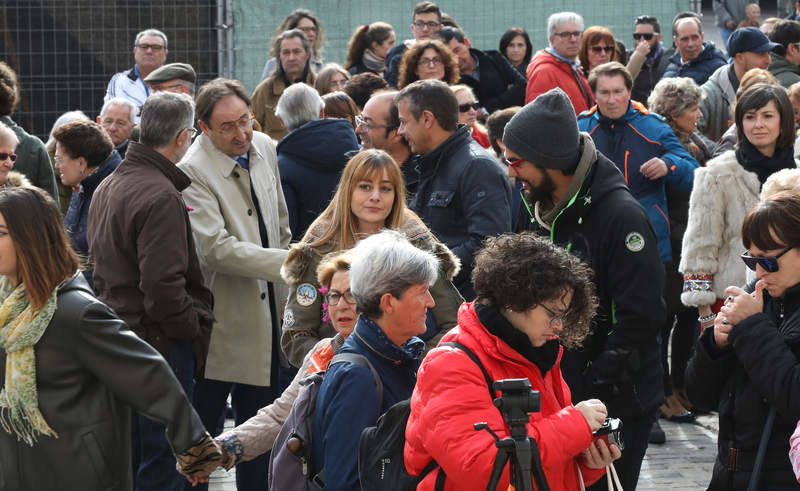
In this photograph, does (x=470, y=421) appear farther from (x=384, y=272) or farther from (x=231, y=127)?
(x=231, y=127)

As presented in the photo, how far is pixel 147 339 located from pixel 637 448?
2490 mm

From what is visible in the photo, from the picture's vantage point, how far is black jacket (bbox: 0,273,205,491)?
422 cm

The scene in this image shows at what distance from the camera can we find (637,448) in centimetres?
483

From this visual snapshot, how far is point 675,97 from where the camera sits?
8586 mm

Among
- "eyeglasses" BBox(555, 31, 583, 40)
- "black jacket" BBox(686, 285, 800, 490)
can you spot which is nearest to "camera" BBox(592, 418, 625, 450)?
"black jacket" BBox(686, 285, 800, 490)

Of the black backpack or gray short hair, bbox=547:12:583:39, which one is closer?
the black backpack

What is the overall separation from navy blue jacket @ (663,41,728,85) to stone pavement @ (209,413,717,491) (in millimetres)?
4073

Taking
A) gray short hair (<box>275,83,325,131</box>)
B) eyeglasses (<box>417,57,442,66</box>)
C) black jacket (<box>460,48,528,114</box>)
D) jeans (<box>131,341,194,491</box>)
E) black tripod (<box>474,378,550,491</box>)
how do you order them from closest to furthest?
1. black tripod (<box>474,378,550,491</box>)
2. jeans (<box>131,341,194,491</box>)
3. gray short hair (<box>275,83,325,131</box>)
4. eyeglasses (<box>417,57,442,66</box>)
5. black jacket (<box>460,48,528,114</box>)

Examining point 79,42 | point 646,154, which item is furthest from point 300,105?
point 79,42

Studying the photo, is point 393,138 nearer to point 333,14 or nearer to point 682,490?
point 682,490

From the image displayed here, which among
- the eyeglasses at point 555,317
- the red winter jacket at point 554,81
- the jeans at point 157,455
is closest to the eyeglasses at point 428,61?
→ the red winter jacket at point 554,81

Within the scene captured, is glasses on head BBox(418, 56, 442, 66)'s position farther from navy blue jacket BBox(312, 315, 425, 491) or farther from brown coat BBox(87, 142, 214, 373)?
navy blue jacket BBox(312, 315, 425, 491)

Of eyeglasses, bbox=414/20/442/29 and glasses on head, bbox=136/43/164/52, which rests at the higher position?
eyeglasses, bbox=414/20/442/29

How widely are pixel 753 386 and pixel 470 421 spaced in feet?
4.10
